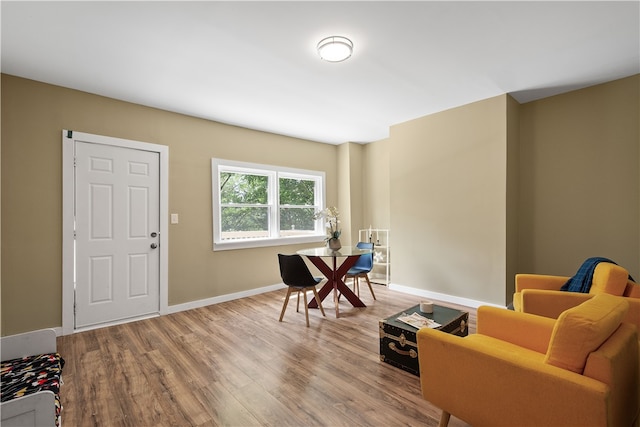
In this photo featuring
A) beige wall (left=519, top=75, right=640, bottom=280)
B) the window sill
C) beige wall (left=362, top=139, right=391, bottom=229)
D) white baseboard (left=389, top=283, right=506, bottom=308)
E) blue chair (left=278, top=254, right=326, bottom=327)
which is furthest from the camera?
beige wall (left=362, top=139, right=391, bottom=229)

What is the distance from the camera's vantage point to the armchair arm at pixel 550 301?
7.11ft

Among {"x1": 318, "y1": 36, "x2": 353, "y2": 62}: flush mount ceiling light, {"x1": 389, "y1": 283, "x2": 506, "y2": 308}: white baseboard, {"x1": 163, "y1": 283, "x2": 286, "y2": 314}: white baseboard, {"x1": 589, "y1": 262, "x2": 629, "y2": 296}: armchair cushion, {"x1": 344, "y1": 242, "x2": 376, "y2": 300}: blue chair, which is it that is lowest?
{"x1": 163, "y1": 283, "x2": 286, "y2": 314}: white baseboard

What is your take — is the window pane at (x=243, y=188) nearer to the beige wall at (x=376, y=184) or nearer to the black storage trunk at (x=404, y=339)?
the beige wall at (x=376, y=184)

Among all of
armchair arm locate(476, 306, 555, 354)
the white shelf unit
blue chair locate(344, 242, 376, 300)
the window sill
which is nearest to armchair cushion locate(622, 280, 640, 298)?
armchair arm locate(476, 306, 555, 354)

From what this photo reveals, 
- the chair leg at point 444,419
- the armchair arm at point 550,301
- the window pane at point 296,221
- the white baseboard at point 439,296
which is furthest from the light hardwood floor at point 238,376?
the window pane at point 296,221

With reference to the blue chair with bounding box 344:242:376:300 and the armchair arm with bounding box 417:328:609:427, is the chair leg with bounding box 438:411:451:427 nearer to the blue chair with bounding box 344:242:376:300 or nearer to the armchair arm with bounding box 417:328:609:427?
the armchair arm with bounding box 417:328:609:427

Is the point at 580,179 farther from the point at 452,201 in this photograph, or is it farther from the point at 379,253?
the point at 379,253

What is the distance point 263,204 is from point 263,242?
0.63 metres

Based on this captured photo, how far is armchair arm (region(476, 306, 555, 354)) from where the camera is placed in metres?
1.73

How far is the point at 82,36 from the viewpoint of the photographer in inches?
89.0

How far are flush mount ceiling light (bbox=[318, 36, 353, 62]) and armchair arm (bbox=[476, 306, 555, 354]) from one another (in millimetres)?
2199

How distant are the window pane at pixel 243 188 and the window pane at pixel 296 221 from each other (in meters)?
0.48

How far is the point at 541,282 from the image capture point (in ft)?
8.84

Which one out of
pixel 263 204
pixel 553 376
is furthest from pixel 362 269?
pixel 553 376
